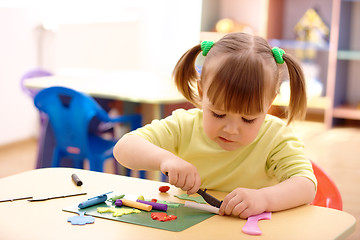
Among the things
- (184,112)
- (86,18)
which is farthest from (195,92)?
(86,18)

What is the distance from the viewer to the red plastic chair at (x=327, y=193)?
1365 mm

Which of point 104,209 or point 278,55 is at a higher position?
point 278,55

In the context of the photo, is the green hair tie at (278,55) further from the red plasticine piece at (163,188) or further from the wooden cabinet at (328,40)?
the wooden cabinet at (328,40)

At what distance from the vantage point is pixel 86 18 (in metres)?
4.80

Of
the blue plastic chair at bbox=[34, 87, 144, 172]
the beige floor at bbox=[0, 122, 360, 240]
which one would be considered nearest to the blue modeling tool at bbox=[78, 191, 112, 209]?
the blue plastic chair at bbox=[34, 87, 144, 172]

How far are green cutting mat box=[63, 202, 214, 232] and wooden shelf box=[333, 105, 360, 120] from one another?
4.16m

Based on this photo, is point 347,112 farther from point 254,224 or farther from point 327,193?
point 254,224

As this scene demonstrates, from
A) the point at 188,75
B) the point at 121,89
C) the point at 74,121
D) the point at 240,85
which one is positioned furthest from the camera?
the point at 121,89

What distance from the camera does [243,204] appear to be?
103 cm

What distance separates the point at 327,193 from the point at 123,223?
599 millimetres

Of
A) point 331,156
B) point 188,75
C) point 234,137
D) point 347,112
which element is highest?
point 188,75

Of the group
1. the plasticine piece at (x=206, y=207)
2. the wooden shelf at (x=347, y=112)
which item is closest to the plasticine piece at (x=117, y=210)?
the plasticine piece at (x=206, y=207)

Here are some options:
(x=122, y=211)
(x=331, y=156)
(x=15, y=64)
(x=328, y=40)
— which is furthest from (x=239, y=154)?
(x=328, y=40)

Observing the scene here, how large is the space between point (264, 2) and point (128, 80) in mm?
2342
